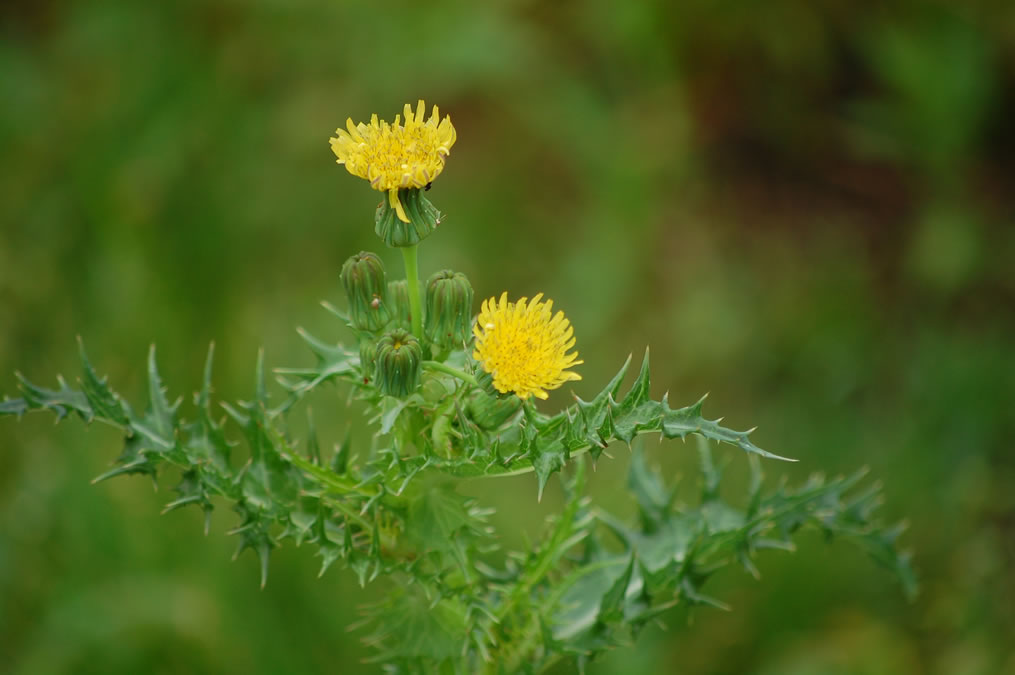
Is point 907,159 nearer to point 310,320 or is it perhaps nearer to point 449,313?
point 310,320

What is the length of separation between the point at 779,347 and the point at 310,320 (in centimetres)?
279

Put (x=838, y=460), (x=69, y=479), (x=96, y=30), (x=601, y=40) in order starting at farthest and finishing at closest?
(x=601, y=40) → (x=96, y=30) → (x=838, y=460) → (x=69, y=479)

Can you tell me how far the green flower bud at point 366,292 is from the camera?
2.02 meters

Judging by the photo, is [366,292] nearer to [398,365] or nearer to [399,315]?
[399,315]

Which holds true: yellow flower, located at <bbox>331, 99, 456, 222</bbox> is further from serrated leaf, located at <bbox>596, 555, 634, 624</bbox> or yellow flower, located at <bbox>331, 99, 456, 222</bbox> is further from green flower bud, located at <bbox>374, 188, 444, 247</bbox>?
serrated leaf, located at <bbox>596, 555, 634, 624</bbox>

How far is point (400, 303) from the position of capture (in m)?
2.09

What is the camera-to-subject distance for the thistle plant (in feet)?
6.10

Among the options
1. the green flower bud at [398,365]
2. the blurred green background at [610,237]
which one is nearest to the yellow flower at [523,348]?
the green flower bud at [398,365]

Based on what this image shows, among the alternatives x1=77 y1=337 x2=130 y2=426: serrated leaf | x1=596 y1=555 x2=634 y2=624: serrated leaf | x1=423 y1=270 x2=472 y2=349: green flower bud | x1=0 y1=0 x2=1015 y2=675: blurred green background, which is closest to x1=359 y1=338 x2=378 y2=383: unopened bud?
x1=423 y1=270 x2=472 y2=349: green flower bud

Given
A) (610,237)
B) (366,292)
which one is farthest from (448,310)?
(610,237)

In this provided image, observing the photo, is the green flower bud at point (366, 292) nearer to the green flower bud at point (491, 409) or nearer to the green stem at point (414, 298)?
the green stem at point (414, 298)

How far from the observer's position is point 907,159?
20.1ft

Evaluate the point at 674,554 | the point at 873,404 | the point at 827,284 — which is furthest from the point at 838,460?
the point at 674,554

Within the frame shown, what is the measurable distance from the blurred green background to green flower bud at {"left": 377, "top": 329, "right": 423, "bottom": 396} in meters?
2.30
